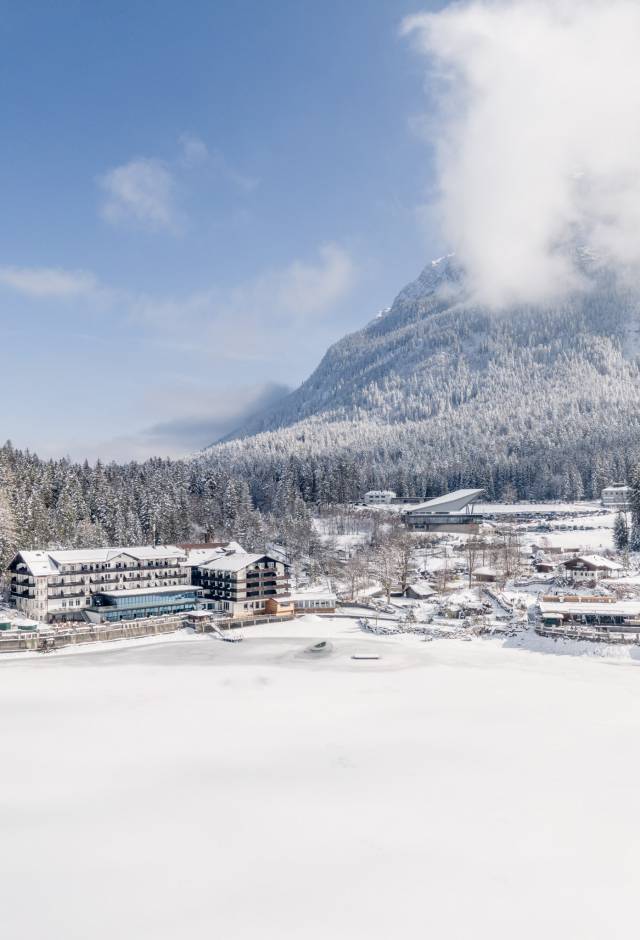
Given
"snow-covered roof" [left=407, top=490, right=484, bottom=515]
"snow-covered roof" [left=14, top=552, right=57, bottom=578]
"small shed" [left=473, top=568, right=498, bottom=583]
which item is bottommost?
"small shed" [left=473, top=568, right=498, bottom=583]

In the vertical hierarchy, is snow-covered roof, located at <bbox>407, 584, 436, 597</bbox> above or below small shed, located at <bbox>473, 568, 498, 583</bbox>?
below

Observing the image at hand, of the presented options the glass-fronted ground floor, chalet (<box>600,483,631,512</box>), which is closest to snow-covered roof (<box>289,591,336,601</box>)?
the glass-fronted ground floor

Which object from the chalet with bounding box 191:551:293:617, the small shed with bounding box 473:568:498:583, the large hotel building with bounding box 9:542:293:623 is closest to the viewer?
the large hotel building with bounding box 9:542:293:623

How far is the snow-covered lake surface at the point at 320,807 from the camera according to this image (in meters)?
19.0

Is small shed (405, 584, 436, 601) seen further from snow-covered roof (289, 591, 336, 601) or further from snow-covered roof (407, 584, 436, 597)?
snow-covered roof (289, 591, 336, 601)

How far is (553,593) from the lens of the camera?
73688 millimetres

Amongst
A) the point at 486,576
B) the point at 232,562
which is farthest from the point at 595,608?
the point at 232,562

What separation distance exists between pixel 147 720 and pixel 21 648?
26.3 m

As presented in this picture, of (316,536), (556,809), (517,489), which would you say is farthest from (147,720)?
(517,489)

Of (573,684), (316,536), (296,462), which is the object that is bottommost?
(573,684)

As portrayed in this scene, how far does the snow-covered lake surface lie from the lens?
62.2 ft

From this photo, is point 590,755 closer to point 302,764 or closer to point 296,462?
point 302,764

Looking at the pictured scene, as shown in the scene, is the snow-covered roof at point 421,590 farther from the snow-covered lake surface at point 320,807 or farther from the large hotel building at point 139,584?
the snow-covered lake surface at point 320,807

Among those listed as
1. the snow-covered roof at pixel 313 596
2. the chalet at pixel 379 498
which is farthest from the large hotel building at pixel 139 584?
the chalet at pixel 379 498
